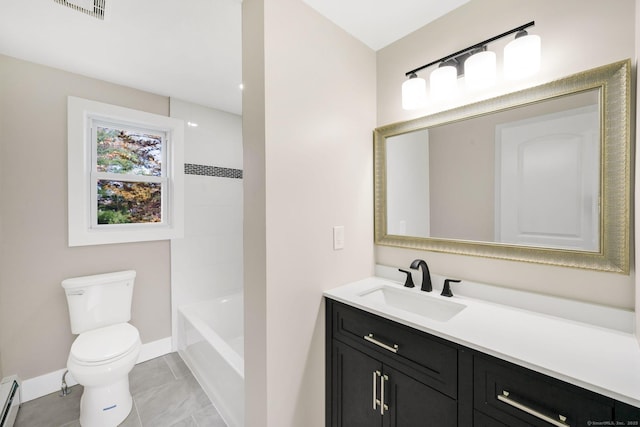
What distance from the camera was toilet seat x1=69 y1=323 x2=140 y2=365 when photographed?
5.27ft

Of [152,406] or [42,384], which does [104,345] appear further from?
[42,384]

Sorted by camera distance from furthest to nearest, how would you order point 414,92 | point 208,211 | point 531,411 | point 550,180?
point 208,211 < point 414,92 < point 550,180 < point 531,411

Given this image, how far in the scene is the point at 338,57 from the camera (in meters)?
1.52

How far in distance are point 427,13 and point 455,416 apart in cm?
187

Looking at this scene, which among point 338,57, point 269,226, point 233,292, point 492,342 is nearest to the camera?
point 492,342

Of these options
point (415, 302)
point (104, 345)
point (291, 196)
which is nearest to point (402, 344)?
point (415, 302)

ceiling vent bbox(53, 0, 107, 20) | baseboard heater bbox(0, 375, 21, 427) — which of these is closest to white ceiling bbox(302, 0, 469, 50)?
ceiling vent bbox(53, 0, 107, 20)

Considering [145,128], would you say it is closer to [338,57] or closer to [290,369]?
[338,57]

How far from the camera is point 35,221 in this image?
1.88m

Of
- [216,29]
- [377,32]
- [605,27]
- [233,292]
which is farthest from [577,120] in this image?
[233,292]

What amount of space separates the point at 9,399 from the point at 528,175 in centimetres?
319

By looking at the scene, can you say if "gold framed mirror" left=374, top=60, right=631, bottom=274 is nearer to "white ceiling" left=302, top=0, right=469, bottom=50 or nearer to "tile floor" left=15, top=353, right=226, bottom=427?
"white ceiling" left=302, top=0, right=469, bottom=50

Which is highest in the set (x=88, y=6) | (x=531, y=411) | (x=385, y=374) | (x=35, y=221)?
(x=88, y=6)

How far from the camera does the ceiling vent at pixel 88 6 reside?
51.8 inches
